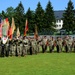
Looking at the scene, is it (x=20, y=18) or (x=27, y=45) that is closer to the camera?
(x=27, y=45)

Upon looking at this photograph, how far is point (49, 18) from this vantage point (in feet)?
289

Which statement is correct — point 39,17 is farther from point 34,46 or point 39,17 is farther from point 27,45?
point 27,45

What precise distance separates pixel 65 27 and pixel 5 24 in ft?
196

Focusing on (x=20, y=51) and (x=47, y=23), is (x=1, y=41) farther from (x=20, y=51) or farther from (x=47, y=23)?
(x=47, y=23)

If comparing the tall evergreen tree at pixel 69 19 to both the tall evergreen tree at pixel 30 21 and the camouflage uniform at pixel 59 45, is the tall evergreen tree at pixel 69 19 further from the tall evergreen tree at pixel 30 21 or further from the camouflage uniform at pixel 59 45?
the camouflage uniform at pixel 59 45

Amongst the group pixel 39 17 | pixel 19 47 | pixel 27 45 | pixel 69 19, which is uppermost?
pixel 39 17

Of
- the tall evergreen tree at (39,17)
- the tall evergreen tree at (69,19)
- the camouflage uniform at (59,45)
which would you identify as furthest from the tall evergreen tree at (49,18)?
the camouflage uniform at (59,45)

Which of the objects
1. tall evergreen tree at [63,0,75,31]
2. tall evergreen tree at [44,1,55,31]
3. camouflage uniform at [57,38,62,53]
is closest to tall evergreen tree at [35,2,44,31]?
tall evergreen tree at [44,1,55,31]

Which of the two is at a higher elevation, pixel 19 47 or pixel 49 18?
pixel 49 18

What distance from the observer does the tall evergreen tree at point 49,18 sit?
286 feet

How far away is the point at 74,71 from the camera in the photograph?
51.7 ft

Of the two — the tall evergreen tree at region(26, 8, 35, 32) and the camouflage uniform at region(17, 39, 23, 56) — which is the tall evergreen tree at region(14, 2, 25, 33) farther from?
the camouflage uniform at region(17, 39, 23, 56)

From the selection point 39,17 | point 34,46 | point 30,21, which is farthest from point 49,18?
point 34,46

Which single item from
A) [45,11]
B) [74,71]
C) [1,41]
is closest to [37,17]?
[45,11]
